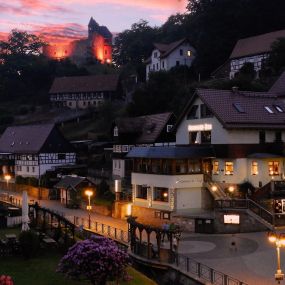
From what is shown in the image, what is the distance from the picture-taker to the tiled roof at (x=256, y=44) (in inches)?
3297

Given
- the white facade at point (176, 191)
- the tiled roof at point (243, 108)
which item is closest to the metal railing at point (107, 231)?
the white facade at point (176, 191)

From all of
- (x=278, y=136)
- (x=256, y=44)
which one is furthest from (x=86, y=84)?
(x=278, y=136)

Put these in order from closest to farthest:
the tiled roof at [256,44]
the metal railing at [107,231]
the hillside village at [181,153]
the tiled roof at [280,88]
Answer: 1. the metal railing at [107,231]
2. the hillside village at [181,153]
3. the tiled roof at [280,88]
4. the tiled roof at [256,44]

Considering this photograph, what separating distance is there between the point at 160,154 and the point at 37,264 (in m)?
17.0

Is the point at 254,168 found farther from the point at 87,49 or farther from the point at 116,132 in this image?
the point at 87,49

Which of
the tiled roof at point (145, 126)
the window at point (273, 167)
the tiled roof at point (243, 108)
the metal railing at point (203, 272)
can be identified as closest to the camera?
the metal railing at point (203, 272)

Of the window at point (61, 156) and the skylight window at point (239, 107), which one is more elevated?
the skylight window at point (239, 107)

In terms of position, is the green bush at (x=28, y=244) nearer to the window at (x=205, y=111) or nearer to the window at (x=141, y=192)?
the window at (x=141, y=192)

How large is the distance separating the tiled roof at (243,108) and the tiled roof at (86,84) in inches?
2734

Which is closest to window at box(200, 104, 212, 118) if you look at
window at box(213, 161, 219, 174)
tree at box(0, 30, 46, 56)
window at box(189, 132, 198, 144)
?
window at box(189, 132, 198, 144)

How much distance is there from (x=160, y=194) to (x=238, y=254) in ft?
43.5

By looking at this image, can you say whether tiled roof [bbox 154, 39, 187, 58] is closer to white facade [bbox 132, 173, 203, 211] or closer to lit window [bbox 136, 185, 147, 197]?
lit window [bbox 136, 185, 147, 197]

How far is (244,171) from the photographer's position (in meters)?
44.6

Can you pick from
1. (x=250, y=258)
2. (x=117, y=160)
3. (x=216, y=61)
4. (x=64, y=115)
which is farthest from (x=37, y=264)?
(x=64, y=115)
